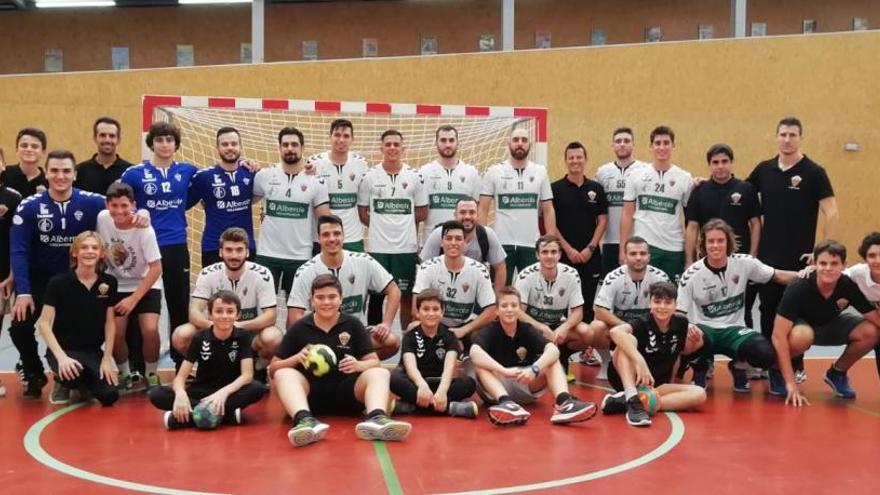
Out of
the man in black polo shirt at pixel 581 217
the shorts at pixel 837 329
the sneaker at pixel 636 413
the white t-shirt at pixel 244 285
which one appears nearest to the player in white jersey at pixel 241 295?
the white t-shirt at pixel 244 285

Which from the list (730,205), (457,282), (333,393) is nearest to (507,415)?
(333,393)

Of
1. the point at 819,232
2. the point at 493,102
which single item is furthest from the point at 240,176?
the point at 819,232

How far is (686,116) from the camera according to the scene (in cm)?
1436

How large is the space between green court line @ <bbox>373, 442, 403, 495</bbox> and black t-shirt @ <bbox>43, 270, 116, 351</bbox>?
2554 millimetres

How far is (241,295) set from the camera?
653 cm

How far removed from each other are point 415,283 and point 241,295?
54.8 inches

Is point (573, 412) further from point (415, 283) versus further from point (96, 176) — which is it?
point (96, 176)

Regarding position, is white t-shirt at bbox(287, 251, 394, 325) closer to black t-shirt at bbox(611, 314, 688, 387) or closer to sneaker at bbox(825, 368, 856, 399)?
black t-shirt at bbox(611, 314, 688, 387)

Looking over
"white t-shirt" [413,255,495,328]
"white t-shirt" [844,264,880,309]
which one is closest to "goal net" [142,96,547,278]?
"white t-shirt" [413,255,495,328]

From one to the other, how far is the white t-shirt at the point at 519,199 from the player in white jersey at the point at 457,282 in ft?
3.47

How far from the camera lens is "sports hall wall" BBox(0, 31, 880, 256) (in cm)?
1388

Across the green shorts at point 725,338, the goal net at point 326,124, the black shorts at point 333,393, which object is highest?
the goal net at point 326,124

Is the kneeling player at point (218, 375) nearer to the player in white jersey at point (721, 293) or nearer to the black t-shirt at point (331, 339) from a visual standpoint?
the black t-shirt at point (331, 339)

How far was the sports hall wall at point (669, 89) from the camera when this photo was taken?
547 inches
